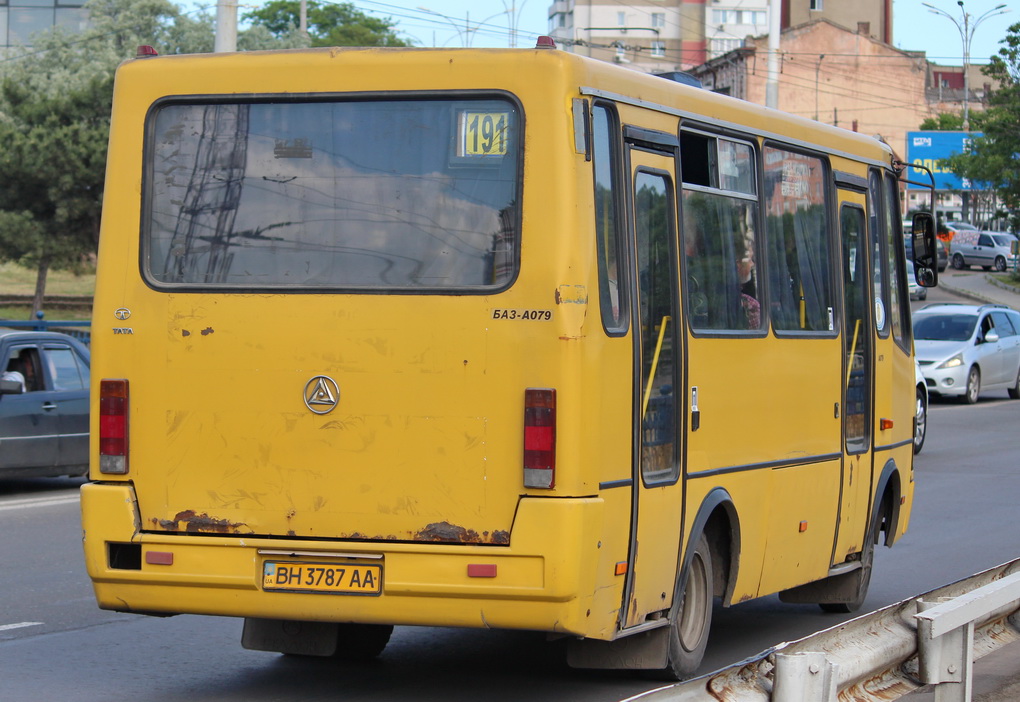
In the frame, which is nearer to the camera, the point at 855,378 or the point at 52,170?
the point at 855,378

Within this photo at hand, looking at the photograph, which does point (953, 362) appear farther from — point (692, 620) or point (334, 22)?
point (334, 22)

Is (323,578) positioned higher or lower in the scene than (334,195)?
lower

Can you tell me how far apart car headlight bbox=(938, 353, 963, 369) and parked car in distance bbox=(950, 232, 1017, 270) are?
41.5m

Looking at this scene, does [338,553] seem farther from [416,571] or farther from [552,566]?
[552,566]

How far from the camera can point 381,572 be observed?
6.22m

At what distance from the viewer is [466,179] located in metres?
Answer: 6.33

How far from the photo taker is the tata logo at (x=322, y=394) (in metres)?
6.36

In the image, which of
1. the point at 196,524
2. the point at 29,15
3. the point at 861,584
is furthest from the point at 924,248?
the point at 29,15

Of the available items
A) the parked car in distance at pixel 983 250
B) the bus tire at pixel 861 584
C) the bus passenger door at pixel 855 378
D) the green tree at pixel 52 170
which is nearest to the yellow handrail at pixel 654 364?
the bus passenger door at pixel 855 378

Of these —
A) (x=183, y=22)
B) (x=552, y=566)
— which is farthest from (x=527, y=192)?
(x=183, y=22)

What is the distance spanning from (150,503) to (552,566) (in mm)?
1754

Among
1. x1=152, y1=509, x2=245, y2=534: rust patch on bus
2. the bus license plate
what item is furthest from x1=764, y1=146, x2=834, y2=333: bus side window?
x1=152, y1=509, x2=245, y2=534: rust patch on bus

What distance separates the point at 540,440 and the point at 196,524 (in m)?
1.51

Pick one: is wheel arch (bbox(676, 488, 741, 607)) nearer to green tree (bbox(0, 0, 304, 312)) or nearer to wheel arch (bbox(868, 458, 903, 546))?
wheel arch (bbox(868, 458, 903, 546))
